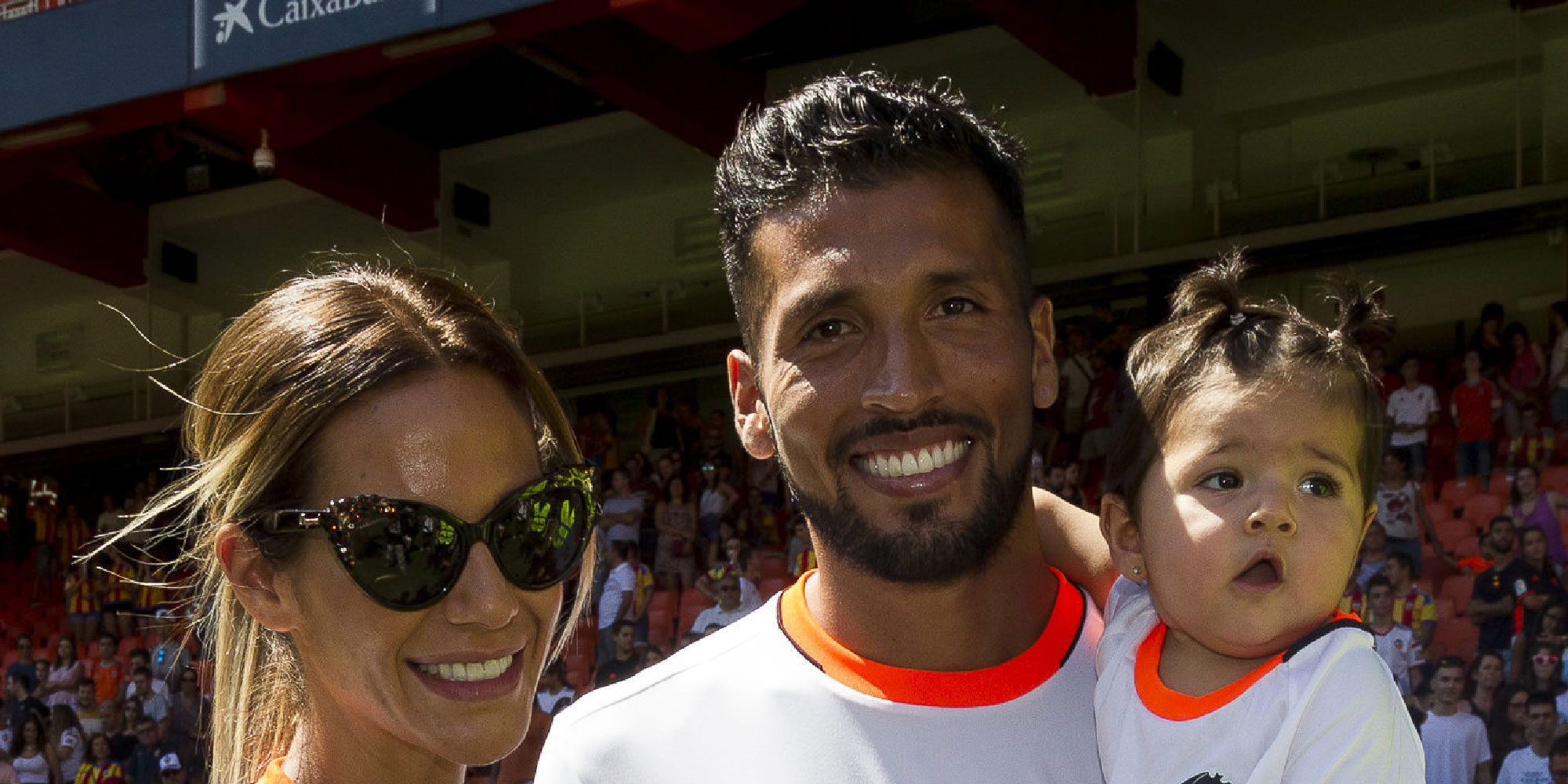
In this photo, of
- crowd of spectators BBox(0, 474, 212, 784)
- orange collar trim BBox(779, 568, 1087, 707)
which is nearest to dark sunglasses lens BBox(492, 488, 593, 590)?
orange collar trim BBox(779, 568, 1087, 707)

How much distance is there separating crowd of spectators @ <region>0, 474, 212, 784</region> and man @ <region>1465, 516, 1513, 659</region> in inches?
276

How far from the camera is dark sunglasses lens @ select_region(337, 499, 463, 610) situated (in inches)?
87.7

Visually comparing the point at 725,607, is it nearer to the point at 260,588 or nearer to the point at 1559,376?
the point at 1559,376

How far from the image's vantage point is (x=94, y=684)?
565 inches

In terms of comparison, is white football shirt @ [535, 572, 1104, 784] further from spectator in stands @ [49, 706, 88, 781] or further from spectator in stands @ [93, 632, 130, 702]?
spectator in stands @ [93, 632, 130, 702]

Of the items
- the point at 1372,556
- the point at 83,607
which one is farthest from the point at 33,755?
the point at 1372,556

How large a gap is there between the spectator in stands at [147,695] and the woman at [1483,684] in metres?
Result: 8.81

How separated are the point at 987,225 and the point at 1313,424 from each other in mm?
499

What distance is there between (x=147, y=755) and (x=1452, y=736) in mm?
8761

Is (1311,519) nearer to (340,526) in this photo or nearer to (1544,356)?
(340,526)

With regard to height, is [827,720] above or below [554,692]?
above

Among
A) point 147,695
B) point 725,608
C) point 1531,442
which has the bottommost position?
point 147,695

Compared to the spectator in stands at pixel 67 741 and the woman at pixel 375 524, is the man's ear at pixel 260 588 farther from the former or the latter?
the spectator in stands at pixel 67 741

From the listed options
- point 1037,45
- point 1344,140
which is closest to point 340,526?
point 1037,45
